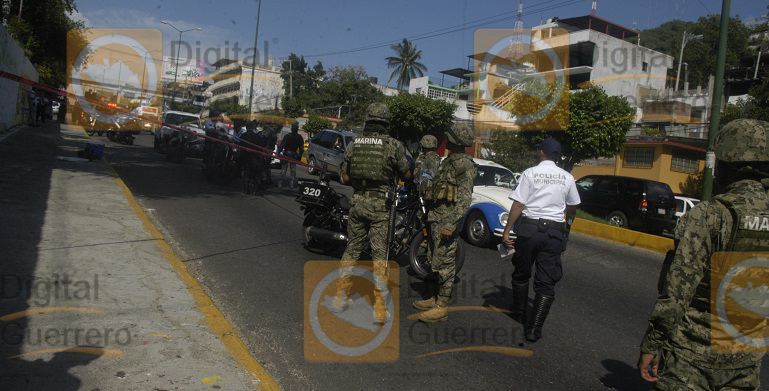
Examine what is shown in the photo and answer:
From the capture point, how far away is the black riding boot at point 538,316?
4.74 meters

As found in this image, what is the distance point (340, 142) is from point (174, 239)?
1223cm

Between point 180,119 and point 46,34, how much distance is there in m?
25.2

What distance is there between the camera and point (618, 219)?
15367 mm

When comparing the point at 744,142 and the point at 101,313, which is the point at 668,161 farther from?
the point at 101,313

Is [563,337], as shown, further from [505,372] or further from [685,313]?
[685,313]

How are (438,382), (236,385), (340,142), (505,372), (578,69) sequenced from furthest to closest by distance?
(578,69)
(340,142)
(505,372)
(438,382)
(236,385)

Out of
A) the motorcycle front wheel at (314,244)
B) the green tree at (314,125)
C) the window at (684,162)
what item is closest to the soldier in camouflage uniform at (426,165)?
the motorcycle front wheel at (314,244)

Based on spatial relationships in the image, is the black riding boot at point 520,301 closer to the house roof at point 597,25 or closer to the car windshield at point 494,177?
the car windshield at point 494,177

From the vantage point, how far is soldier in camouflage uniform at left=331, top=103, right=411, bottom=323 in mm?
5031

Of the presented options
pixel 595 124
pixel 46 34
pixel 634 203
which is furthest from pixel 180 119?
pixel 46 34

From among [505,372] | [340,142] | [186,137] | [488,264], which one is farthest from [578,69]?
[505,372]

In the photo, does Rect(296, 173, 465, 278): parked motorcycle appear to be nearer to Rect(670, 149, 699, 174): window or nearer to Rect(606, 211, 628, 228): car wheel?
Rect(606, 211, 628, 228): car wheel

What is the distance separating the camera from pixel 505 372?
163 inches

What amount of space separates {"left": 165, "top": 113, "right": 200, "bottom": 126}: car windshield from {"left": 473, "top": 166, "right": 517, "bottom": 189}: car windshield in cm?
1375
